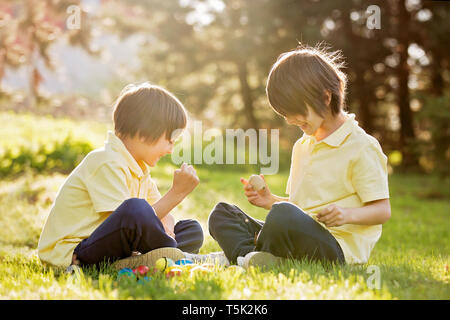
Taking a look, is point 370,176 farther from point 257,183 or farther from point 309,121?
point 257,183

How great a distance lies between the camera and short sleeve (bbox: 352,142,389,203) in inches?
96.2

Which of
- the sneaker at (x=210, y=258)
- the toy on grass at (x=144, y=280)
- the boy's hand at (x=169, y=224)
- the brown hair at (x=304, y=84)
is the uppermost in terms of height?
the brown hair at (x=304, y=84)

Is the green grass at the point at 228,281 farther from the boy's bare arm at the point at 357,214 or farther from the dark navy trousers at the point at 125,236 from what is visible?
the boy's bare arm at the point at 357,214

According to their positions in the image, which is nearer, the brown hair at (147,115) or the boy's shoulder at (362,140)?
the boy's shoulder at (362,140)

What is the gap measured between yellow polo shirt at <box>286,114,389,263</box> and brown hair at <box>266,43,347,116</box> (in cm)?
18

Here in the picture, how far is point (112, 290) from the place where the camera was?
2051 millimetres

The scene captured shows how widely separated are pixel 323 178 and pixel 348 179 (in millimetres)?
126

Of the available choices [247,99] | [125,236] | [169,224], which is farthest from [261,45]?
[125,236]

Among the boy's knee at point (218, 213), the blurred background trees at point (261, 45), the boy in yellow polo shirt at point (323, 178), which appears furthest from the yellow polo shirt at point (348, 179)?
the blurred background trees at point (261, 45)

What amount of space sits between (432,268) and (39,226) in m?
3.06

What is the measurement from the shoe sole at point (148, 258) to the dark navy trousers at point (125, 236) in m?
0.03

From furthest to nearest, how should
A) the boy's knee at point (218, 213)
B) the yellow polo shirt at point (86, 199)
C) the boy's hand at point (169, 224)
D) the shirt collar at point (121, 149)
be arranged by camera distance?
the boy's hand at point (169, 224) → the boy's knee at point (218, 213) → the shirt collar at point (121, 149) → the yellow polo shirt at point (86, 199)

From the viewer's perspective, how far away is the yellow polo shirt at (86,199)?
8.18 feet

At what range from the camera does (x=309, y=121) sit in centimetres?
256
